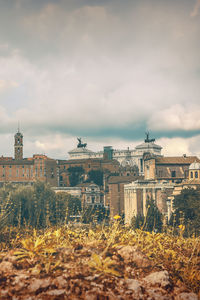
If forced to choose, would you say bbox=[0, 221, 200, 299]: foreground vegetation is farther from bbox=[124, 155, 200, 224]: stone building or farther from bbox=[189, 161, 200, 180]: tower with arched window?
bbox=[189, 161, 200, 180]: tower with arched window

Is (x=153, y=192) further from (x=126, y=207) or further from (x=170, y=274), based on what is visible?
(x=170, y=274)

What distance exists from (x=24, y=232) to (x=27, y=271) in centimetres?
486

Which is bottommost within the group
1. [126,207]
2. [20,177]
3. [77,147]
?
[126,207]

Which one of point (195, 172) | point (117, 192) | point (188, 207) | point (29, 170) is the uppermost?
point (29, 170)

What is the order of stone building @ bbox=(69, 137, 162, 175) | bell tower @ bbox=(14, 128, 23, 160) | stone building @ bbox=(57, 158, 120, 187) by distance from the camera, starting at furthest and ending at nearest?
stone building @ bbox=(69, 137, 162, 175) < bell tower @ bbox=(14, 128, 23, 160) < stone building @ bbox=(57, 158, 120, 187)

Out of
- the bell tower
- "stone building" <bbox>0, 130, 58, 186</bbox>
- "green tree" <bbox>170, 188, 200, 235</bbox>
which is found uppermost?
the bell tower

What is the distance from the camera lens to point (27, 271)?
696 cm

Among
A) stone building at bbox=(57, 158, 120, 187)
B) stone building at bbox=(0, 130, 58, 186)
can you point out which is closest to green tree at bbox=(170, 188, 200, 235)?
stone building at bbox=(57, 158, 120, 187)

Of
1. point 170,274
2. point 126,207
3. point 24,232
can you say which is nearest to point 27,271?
point 170,274

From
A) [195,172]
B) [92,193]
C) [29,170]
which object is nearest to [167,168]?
[195,172]

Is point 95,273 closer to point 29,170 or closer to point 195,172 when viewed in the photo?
point 195,172

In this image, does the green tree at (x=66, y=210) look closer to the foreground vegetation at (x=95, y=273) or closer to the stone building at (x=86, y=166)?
the foreground vegetation at (x=95, y=273)

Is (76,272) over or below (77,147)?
below

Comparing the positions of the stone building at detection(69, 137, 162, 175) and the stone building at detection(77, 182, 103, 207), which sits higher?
the stone building at detection(69, 137, 162, 175)
